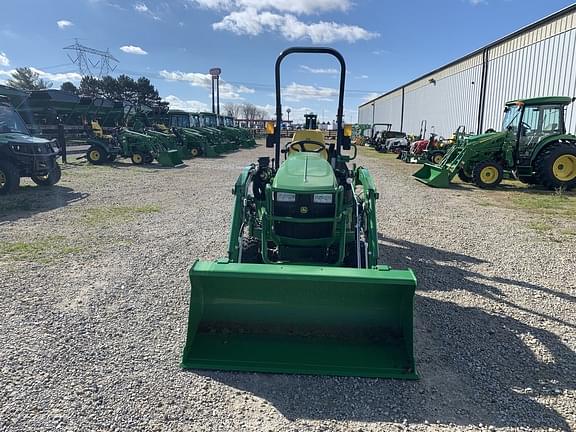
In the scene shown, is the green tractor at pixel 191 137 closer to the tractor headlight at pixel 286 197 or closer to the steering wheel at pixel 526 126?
the steering wheel at pixel 526 126

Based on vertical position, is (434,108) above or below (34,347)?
above

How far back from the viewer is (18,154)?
31.0ft

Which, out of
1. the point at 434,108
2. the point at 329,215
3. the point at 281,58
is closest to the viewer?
the point at 329,215

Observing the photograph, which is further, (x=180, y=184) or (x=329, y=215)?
(x=180, y=184)

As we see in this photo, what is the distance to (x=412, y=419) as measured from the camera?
99.3 inches

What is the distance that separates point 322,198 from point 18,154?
861 cm

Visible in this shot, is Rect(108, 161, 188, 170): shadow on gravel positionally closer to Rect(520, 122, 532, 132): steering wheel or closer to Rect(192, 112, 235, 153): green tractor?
Rect(192, 112, 235, 153): green tractor

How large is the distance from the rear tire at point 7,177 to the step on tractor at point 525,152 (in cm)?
1037

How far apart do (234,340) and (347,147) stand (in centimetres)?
320

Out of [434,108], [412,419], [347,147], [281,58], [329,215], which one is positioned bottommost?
[412,419]

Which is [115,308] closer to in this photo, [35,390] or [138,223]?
[35,390]

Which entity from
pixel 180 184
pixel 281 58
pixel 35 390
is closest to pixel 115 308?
pixel 35 390

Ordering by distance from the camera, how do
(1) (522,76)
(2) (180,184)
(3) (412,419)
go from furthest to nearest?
(1) (522,76) < (2) (180,184) < (3) (412,419)

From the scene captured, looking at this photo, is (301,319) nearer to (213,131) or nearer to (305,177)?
(305,177)
